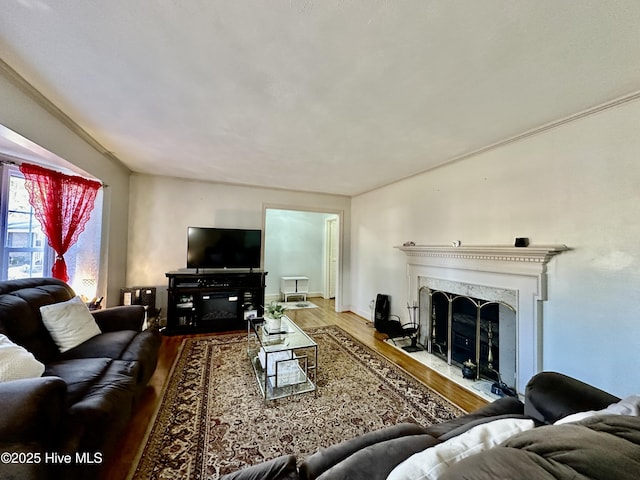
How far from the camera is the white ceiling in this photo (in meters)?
1.15

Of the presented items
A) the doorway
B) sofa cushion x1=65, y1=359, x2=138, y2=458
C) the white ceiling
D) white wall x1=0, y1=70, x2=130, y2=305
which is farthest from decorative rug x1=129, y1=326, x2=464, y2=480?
the doorway

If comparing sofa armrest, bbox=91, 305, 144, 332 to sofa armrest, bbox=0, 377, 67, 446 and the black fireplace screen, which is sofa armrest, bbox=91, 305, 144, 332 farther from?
the black fireplace screen

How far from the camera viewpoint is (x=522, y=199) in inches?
91.0

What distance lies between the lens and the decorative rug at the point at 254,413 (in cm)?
158

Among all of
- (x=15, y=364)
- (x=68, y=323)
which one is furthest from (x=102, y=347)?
(x=15, y=364)

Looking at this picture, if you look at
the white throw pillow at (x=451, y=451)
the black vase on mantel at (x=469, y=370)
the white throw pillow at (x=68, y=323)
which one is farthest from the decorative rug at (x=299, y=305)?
the white throw pillow at (x=451, y=451)

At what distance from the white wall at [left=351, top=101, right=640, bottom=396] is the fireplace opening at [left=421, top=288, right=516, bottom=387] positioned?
0.34 metres

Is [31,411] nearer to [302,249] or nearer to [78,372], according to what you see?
[78,372]

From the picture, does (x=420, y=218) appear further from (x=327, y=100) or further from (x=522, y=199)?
(x=327, y=100)

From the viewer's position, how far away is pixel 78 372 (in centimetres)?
163

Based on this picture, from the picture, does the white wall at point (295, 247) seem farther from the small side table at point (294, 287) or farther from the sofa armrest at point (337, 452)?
the sofa armrest at point (337, 452)

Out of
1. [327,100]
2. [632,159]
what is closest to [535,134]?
[632,159]

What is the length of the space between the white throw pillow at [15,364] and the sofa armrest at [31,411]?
0.59ft

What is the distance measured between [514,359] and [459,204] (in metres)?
1.64
